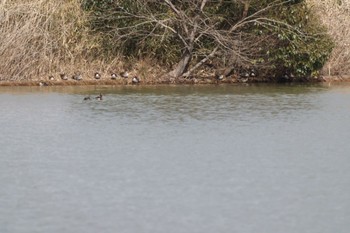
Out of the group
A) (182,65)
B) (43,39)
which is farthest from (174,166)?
(182,65)

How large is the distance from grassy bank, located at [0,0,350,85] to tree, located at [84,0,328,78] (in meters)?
0.32

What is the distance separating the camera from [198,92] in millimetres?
19312

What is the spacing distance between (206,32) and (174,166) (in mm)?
11838

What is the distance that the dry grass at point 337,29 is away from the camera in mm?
23469

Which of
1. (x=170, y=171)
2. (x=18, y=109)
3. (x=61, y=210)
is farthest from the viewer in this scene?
(x=18, y=109)

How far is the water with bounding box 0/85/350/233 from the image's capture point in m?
7.80

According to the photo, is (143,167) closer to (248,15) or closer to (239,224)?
(239,224)

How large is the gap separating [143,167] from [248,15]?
13284 mm

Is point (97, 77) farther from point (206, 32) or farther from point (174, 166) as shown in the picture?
point (174, 166)

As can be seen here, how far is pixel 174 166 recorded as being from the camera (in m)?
10.2

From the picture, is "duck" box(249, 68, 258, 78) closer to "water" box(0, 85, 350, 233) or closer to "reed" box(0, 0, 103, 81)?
"reed" box(0, 0, 103, 81)

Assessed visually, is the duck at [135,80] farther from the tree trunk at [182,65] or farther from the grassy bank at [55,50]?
the tree trunk at [182,65]

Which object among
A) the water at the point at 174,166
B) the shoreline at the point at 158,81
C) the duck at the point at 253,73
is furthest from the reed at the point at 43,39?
the duck at the point at 253,73

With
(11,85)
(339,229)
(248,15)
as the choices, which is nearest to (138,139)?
(339,229)
